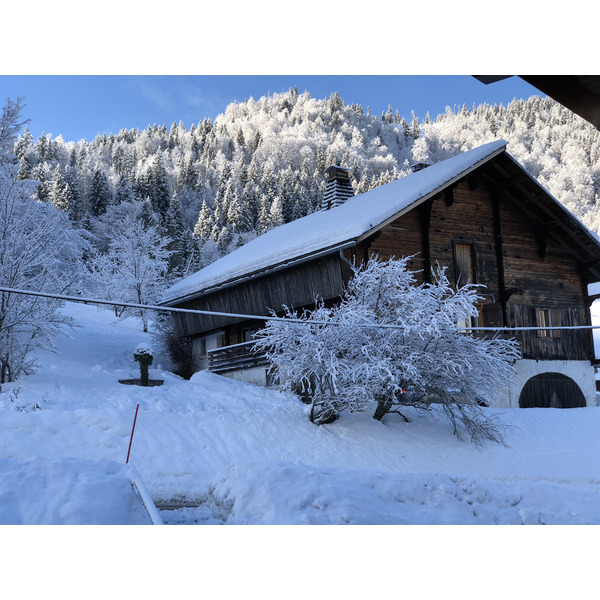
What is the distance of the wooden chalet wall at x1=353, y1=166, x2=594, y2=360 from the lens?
66.4ft

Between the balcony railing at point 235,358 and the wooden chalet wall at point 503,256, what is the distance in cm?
570

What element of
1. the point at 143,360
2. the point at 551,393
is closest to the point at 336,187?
the point at 143,360

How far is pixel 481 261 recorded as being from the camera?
70.3 ft

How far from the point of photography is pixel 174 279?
43.7 metres

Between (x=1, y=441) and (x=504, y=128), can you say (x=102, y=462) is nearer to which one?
(x=1, y=441)

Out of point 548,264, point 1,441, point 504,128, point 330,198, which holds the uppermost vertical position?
point 504,128

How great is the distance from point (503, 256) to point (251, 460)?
504 inches

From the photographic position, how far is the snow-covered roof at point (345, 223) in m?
17.8

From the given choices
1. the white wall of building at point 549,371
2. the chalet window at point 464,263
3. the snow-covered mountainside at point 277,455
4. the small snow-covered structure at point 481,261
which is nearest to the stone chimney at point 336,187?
the small snow-covered structure at point 481,261

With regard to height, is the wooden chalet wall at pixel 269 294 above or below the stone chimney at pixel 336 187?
below

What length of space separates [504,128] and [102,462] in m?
69.0

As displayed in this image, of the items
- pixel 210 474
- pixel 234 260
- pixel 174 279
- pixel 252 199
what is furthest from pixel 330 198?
pixel 252 199

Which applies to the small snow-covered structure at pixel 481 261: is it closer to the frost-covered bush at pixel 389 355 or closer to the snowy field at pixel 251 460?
the snowy field at pixel 251 460

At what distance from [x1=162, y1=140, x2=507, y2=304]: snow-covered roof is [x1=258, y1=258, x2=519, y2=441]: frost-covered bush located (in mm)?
2387
